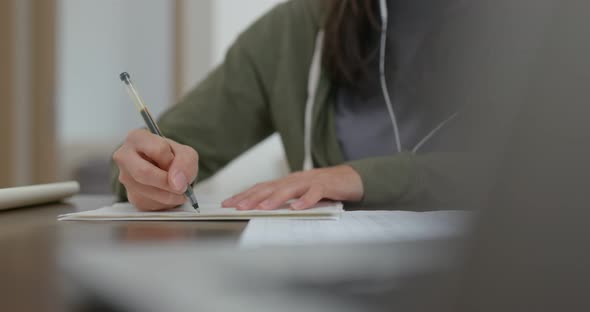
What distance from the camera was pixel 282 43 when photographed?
106 centimetres

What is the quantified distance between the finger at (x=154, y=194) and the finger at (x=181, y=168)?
29mm

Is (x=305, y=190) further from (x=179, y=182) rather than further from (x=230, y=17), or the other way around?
(x=230, y=17)

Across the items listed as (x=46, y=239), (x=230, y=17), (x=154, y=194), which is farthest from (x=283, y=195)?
(x=230, y=17)

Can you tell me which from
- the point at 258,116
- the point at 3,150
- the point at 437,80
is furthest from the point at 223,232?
the point at 3,150

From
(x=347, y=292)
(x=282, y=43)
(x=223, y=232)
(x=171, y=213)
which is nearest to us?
(x=347, y=292)

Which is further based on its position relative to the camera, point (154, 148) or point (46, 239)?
point (154, 148)

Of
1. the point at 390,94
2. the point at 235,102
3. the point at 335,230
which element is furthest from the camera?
the point at 235,102

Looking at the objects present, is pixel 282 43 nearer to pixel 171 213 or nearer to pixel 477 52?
pixel 171 213

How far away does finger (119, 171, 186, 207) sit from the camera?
1.84 feet

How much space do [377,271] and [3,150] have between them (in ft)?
7.36

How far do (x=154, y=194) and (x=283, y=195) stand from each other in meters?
0.14

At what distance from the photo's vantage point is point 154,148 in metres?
0.55

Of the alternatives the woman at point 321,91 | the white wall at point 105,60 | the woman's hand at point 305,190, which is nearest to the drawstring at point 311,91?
the woman at point 321,91

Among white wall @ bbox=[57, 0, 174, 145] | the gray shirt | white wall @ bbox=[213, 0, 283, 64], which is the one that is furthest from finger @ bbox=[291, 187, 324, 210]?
white wall @ bbox=[57, 0, 174, 145]
